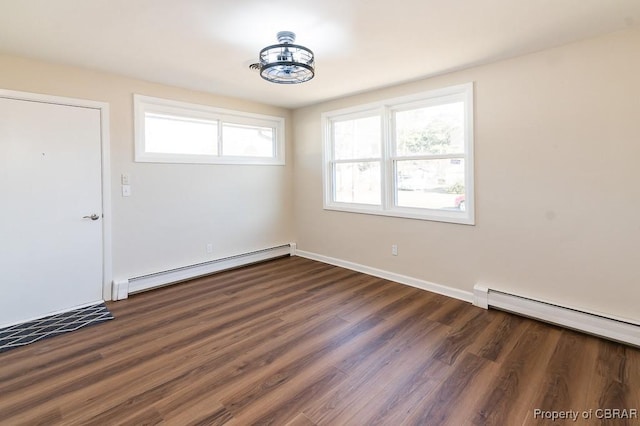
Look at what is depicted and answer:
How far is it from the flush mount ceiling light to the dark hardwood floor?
2190mm

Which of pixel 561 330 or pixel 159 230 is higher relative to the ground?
pixel 159 230

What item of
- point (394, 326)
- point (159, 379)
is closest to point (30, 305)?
point (159, 379)

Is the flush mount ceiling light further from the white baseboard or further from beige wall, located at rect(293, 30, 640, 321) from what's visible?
the white baseboard

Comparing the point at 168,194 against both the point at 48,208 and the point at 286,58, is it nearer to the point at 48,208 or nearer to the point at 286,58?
the point at 48,208

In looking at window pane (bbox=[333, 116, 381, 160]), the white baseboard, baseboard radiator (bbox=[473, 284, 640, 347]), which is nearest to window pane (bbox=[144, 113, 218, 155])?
window pane (bbox=[333, 116, 381, 160])

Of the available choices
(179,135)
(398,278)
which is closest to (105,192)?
(179,135)

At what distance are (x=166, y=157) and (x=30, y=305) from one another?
1988 millimetres

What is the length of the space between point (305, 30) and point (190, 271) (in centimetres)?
321

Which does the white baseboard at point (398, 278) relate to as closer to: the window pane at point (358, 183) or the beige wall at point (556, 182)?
the beige wall at point (556, 182)

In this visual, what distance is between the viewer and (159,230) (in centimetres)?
384

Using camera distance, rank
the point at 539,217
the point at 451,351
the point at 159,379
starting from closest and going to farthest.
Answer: the point at 159,379, the point at 451,351, the point at 539,217

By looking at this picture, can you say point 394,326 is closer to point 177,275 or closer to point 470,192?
point 470,192

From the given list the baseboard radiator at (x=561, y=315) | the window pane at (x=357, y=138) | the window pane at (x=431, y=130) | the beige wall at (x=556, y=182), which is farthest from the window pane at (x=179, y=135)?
the baseboard radiator at (x=561, y=315)

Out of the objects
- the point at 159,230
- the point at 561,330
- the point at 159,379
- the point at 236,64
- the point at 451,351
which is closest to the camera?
the point at 159,379
